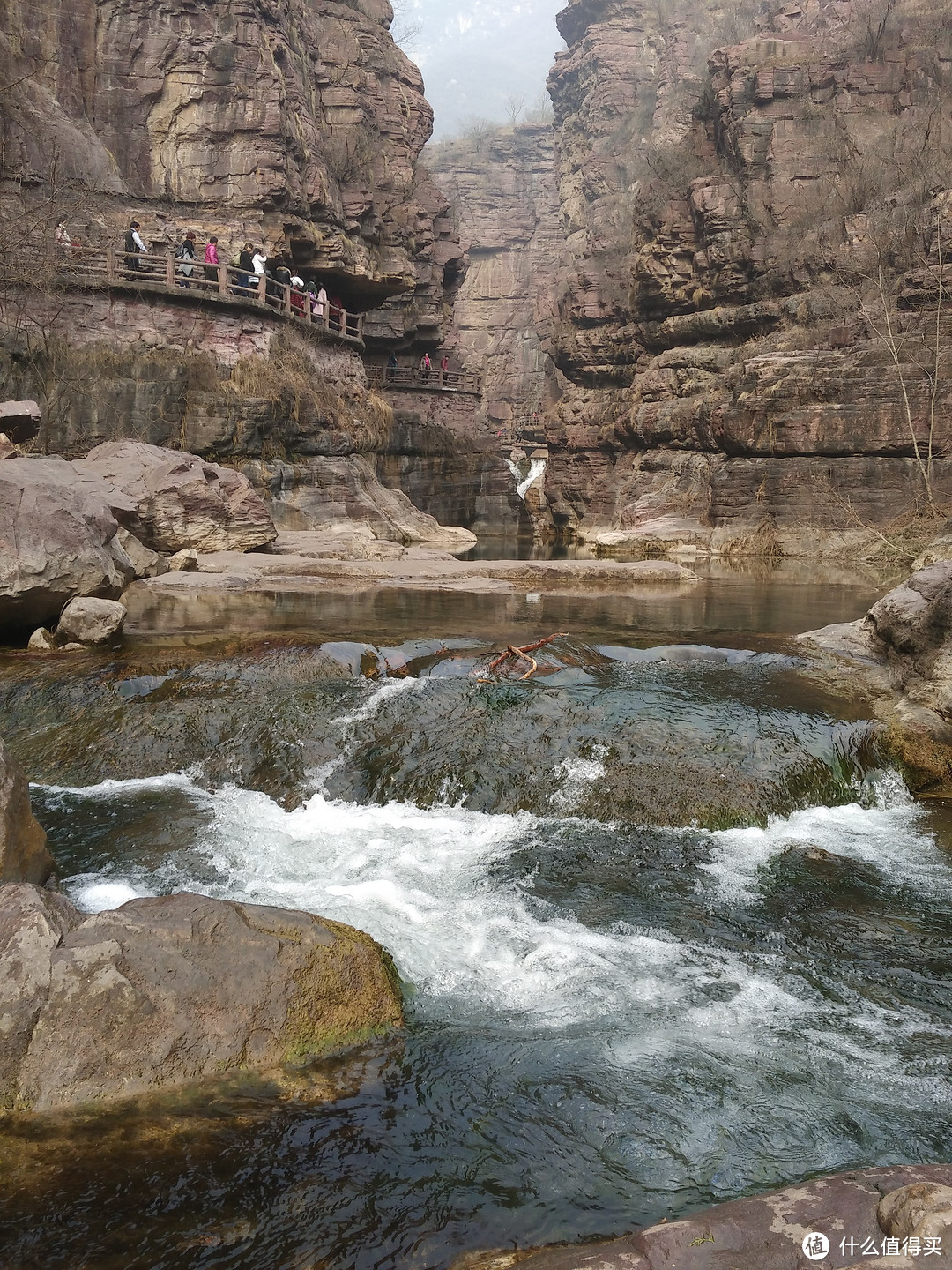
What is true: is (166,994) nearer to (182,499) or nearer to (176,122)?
(182,499)

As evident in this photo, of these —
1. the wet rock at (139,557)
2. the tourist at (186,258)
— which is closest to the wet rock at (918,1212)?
the wet rock at (139,557)

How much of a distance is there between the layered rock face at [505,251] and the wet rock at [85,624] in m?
53.4

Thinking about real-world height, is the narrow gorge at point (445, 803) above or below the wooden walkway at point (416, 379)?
below

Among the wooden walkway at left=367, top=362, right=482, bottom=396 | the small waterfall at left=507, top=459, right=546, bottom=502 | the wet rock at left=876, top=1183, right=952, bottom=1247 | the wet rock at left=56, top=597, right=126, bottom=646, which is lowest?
the wet rock at left=876, top=1183, right=952, bottom=1247

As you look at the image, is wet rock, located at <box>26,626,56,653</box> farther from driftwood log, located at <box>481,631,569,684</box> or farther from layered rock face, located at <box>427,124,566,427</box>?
layered rock face, located at <box>427,124,566,427</box>

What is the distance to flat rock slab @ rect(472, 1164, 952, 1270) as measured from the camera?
2.48 m

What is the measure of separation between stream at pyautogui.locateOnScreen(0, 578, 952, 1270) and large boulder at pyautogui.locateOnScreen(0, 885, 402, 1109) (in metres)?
0.15

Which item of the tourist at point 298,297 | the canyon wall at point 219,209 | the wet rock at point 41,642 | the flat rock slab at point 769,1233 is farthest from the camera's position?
the tourist at point 298,297

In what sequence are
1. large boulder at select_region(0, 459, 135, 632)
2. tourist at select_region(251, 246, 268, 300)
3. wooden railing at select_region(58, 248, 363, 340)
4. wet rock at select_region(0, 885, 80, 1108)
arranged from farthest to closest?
tourist at select_region(251, 246, 268, 300), wooden railing at select_region(58, 248, 363, 340), large boulder at select_region(0, 459, 135, 632), wet rock at select_region(0, 885, 80, 1108)

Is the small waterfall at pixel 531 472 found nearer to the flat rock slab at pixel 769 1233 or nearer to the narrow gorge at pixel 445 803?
the narrow gorge at pixel 445 803

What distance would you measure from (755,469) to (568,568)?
Result: 10838 mm

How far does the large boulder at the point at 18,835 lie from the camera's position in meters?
4.62

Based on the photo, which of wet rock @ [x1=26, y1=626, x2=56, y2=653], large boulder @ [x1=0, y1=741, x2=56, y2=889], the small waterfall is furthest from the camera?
the small waterfall

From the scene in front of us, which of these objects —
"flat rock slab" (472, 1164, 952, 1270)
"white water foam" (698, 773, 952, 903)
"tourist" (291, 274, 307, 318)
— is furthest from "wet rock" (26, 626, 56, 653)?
"tourist" (291, 274, 307, 318)
